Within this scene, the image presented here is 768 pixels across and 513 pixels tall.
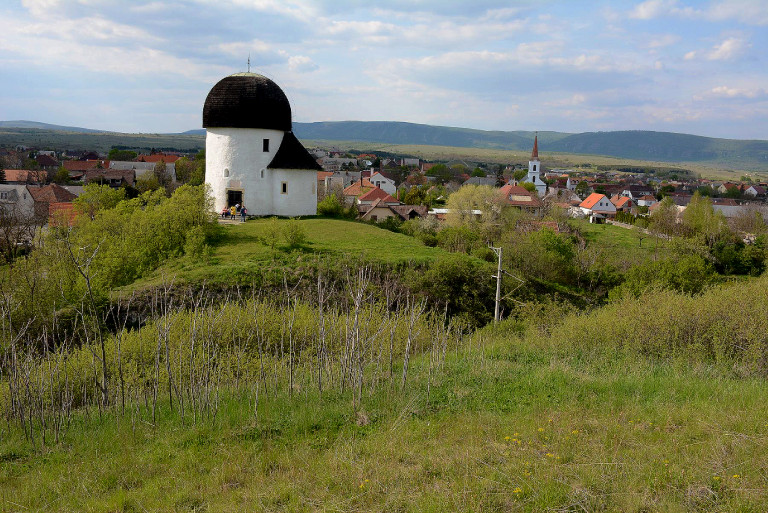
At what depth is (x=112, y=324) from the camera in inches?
692

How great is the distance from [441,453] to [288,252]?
15934 millimetres

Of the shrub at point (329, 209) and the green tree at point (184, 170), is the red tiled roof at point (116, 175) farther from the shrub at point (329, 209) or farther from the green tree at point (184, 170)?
the shrub at point (329, 209)

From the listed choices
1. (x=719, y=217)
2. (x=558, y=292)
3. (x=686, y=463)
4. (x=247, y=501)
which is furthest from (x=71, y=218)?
(x=719, y=217)

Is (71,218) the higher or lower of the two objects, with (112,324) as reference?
higher

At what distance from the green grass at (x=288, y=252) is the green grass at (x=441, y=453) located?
1121 centimetres

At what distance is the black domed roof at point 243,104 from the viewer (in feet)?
88.5

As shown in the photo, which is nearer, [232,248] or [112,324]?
[112,324]

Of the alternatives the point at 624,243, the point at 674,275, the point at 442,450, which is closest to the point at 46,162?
the point at 624,243

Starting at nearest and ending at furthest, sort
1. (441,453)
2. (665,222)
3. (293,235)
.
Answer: (441,453)
(293,235)
(665,222)

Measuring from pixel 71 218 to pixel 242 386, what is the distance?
21.4 m

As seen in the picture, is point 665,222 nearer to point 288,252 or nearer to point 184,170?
point 288,252

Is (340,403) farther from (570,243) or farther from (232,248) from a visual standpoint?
(570,243)

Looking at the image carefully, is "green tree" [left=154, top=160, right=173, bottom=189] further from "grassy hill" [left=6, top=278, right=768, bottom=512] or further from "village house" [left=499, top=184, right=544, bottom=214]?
"grassy hill" [left=6, top=278, right=768, bottom=512]

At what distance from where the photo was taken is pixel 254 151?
90.0ft
